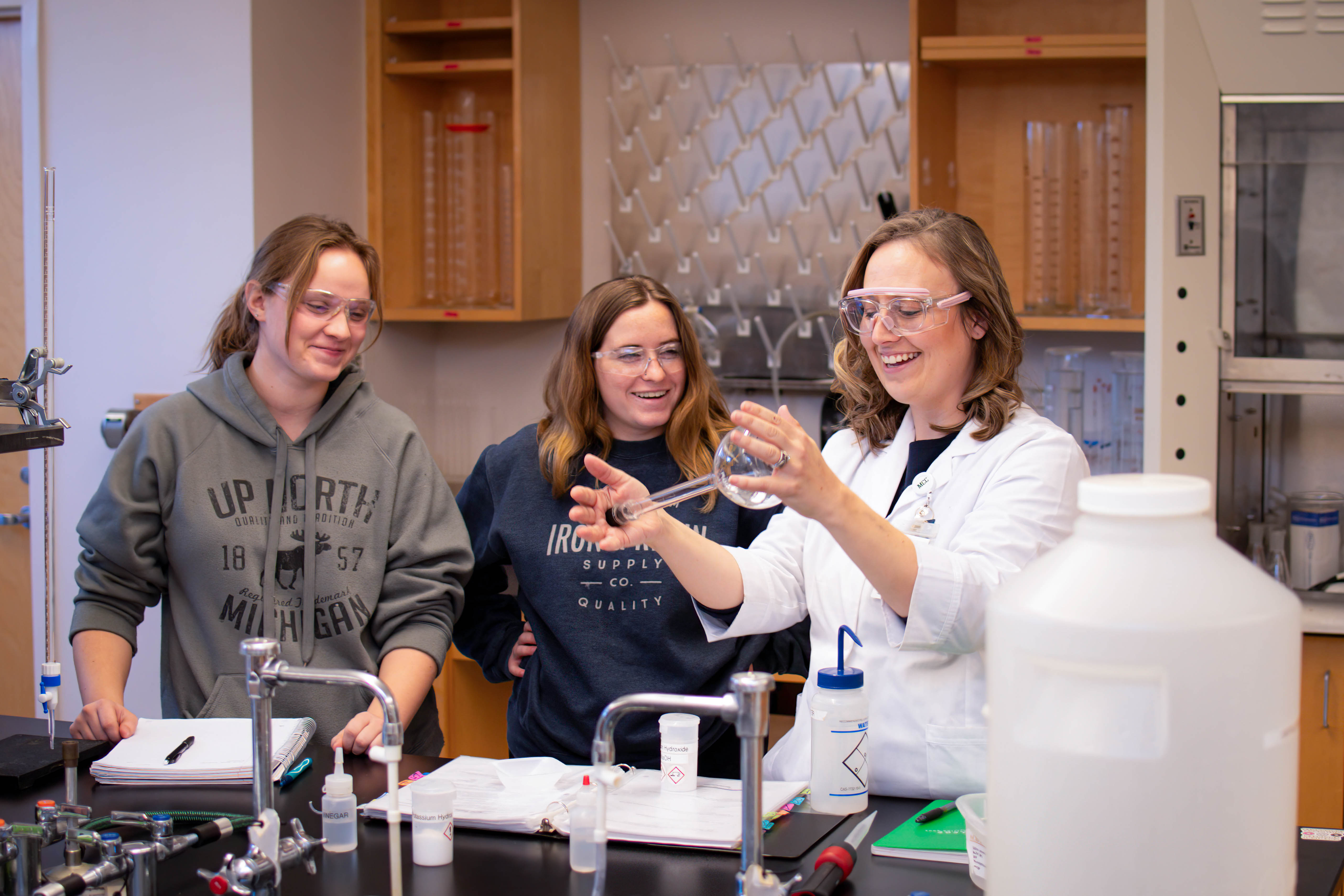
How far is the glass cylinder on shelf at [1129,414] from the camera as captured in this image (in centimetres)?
313

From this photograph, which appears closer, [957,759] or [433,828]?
[433,828]

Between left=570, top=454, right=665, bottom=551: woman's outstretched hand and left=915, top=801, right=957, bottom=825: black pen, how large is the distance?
51 centimetres

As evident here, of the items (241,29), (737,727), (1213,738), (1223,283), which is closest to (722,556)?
(737,727)

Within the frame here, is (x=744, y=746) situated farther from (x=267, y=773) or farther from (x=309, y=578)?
(x=309, y=578)

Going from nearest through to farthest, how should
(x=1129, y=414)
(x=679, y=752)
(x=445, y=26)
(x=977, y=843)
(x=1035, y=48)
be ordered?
1. (x=977, y=843)
2. (x=679, y=752)
3. (x=1035, y=48)
4. (x=1129, y=414)
5. (x=445, y=26)

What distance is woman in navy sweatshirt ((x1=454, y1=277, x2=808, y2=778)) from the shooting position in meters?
2.02

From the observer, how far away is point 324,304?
78.5 inches

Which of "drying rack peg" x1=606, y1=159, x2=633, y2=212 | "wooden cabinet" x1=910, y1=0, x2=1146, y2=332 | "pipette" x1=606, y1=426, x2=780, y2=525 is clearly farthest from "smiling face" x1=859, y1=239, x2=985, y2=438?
"drying rack peg" x1=606, y1=159, x2=633, y2=212

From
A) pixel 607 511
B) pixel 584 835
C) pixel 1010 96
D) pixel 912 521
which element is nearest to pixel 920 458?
pixel 912 521

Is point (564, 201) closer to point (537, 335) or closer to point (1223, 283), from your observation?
point (537, 335)

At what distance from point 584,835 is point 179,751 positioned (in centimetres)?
66

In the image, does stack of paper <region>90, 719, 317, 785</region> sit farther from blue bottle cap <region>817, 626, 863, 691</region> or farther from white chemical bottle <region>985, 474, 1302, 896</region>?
white chemical bottle <region>985, 474, 1302, 896</region>

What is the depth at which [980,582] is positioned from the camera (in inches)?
58.7

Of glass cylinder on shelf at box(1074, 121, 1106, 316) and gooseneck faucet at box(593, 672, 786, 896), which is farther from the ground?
glass cylinder on shelf at box(1074, 121, 1106, 316)
